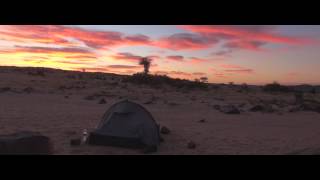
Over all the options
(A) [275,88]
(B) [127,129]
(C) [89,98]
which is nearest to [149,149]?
(B) [127,129]

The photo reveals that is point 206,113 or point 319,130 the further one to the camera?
point 206,113

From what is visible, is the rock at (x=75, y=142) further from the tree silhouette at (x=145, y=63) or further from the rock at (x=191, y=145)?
the tree silhouette at (x=145, y=63)

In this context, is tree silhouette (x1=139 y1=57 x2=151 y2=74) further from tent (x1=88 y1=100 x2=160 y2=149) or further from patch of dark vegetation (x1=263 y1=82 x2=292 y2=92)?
tent (x1=88 y1=100 x2=160 y2=149)

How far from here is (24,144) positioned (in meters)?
9.91

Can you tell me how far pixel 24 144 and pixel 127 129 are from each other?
9.41 ft

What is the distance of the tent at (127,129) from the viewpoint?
11703mm

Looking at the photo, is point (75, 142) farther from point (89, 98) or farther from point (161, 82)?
point (161, 82)

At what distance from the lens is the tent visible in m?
11.7

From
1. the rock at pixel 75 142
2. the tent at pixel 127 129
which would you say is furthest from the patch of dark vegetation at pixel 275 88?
the rock at pixel 75 142
